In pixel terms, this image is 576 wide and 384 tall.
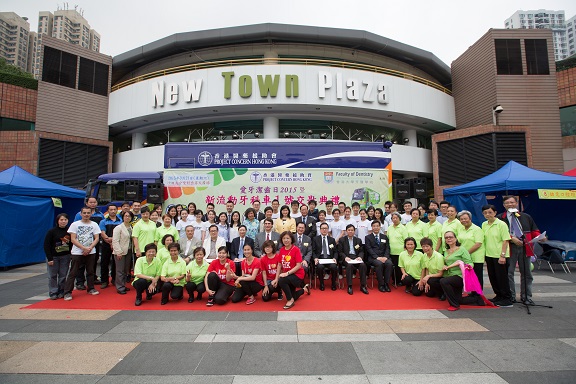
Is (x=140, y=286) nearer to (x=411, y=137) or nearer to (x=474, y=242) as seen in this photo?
(x=474, y=242)

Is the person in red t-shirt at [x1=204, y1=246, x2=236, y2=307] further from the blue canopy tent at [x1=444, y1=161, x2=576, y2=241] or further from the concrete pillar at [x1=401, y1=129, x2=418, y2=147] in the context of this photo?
the concrete pillar at [x1=401, y1=129, x2=418, y2=147]

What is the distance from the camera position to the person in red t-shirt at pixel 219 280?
5.08 meters

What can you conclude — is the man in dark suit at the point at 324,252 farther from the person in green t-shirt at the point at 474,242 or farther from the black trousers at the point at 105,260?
the black trousers at the point at 105,260

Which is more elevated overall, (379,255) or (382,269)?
(379,255)

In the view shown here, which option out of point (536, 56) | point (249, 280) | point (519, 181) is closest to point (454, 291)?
point (249, 280)

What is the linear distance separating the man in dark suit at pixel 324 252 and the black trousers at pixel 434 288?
173 cm

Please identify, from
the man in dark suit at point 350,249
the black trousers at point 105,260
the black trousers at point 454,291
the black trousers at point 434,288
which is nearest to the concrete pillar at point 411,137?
the man in dark suit at point 350,249

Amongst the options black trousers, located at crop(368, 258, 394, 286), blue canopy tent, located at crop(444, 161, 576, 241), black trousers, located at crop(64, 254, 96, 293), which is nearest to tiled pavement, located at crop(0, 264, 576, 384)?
black trousers, located at crop(64, 254, 96, 293)

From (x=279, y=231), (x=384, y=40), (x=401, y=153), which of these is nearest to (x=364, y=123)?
(x=401, y=153)

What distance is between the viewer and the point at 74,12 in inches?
3492

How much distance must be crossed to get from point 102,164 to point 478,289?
60.5ft

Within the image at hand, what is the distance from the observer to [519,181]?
8.36m

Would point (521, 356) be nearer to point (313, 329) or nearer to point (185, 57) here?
point (313, 329)

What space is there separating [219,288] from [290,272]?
4.18ft
